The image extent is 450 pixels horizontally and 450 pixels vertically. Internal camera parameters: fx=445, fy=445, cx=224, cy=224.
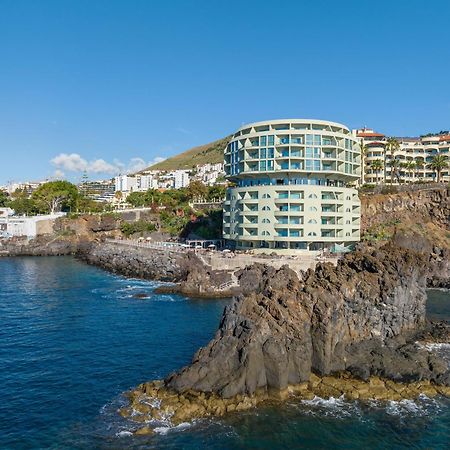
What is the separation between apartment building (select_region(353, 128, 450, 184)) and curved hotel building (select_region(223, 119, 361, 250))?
51.1 m

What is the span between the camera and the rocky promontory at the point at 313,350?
3531cm

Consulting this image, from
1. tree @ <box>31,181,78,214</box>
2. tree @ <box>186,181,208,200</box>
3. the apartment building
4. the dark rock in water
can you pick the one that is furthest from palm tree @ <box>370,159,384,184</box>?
tree @ <box>31,181,78,214</box>

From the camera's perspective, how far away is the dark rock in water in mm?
36188

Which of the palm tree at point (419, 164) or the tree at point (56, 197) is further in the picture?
the tree at point (56, 197)

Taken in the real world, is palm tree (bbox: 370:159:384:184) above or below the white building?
above

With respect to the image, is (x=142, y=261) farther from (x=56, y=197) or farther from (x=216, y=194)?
(x=56, y=197)

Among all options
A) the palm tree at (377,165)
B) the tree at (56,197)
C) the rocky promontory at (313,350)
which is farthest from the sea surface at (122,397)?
the tree at (56,197)

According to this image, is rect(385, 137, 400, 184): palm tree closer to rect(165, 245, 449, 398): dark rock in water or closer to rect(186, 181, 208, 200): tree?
rect(186, 181, 208, 200): tree

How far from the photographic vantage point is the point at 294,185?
84.6 meters

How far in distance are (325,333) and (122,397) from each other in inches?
732

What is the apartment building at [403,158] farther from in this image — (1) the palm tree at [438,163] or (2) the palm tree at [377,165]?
(1) the palm tree at [438,163]

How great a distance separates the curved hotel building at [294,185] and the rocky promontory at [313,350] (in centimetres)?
3435

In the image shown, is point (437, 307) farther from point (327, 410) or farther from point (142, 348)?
point (142, 348)

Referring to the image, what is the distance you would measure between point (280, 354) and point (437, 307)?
133ft
